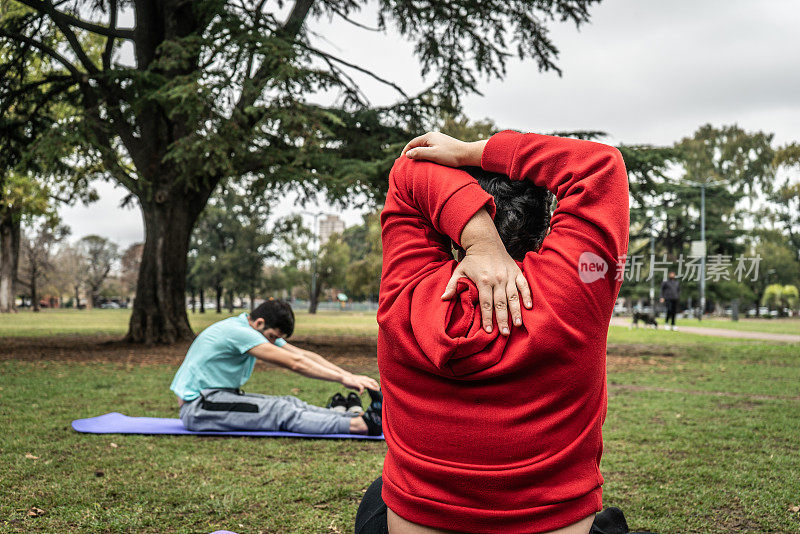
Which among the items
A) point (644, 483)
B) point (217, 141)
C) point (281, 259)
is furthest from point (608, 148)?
point (281, 259)

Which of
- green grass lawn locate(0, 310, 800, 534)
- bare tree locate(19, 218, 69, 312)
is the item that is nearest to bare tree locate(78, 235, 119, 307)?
bare tree locate(19, 218, 69, 312)

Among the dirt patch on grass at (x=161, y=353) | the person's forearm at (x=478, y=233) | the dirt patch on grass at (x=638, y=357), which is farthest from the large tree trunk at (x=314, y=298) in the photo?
the person's forearm at (x=478, y=233)

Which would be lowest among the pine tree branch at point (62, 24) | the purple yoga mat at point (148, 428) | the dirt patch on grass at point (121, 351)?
the dirt patch on grass at point (121, 351)

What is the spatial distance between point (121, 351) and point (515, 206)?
1427cm

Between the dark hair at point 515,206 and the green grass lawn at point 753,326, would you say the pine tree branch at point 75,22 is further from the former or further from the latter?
the green grass lawn at point 753,326

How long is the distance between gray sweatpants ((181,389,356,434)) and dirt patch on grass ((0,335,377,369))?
5.80 m

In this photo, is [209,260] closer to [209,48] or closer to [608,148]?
[209,48]

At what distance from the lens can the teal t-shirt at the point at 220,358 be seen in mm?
5492

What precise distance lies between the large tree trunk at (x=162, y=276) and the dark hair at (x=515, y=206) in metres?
14.5

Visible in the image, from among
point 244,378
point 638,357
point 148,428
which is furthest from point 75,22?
point 638,357

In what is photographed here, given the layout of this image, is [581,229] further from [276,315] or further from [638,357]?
[638,357]

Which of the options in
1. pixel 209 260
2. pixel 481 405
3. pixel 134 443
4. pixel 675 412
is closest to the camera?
pixel 481 405

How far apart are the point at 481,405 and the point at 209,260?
55.7 metres

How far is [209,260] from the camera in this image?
54.6 metres
